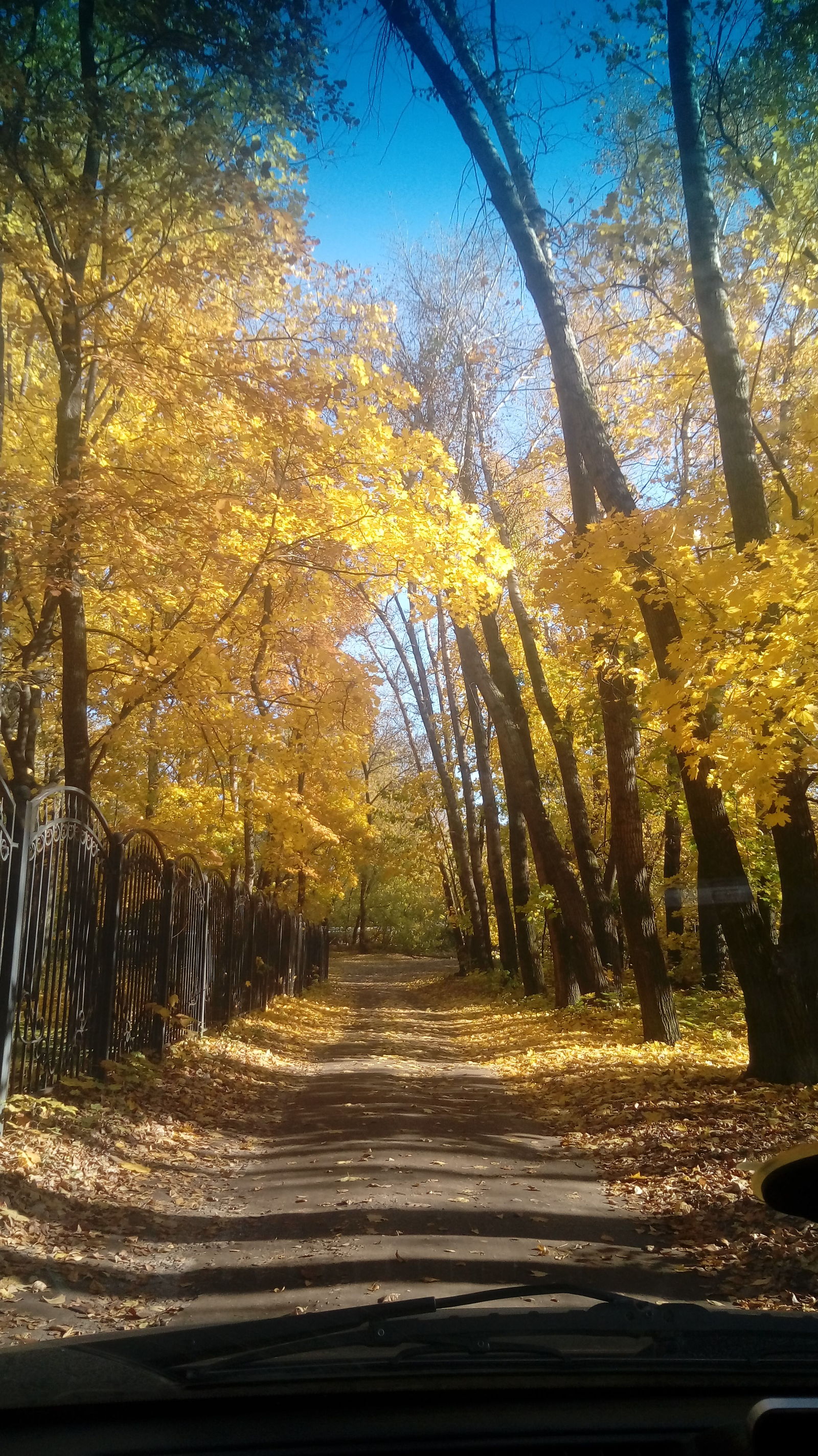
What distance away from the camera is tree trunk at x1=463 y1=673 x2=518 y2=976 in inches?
912

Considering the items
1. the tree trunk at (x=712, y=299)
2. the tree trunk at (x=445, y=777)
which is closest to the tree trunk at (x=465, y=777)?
the tree trunk at (x=445, y=777)

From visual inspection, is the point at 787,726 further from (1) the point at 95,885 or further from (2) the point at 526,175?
(2) the point at 526,175

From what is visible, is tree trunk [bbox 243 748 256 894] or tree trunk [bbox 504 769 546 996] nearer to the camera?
tree trunk [bbox 243 748 256 894]

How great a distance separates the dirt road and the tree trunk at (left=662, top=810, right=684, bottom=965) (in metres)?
10.5

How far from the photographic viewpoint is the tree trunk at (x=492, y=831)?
76.0 ft

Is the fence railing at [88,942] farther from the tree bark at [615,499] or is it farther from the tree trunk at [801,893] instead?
the tree trunk at [801,893]

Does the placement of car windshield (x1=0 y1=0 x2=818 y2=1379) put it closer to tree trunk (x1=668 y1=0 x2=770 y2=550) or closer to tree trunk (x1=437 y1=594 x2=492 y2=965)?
tree trunk (x1=668 y1=0 x2=770 y2=550)

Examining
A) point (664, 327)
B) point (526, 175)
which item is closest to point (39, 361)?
point (526, 175)

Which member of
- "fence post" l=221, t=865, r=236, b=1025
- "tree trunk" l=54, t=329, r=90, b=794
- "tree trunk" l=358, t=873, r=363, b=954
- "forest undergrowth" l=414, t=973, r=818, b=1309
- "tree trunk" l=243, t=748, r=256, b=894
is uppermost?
"tree trunk" l=54, t=329, r=90, b=794

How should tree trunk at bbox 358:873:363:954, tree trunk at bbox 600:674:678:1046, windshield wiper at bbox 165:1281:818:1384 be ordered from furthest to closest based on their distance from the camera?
tree trunk at bbox 358:873:363:954 < tree trunk at bbox 600:674:678:1046 < windshield wiper at bbox 165:1281:818:1384

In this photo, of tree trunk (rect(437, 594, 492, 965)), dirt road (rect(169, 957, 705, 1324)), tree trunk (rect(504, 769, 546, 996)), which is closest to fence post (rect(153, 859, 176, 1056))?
dirt road (rect(169, 957, 705, 1324))

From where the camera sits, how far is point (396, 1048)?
14.1 m

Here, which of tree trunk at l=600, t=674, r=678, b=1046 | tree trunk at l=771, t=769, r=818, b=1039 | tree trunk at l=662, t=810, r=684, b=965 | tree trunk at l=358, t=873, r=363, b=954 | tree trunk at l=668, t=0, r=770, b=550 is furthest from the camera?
tree trunk at l=358, t=873, r=363, b=954

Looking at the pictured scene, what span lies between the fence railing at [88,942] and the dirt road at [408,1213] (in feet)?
5.95
